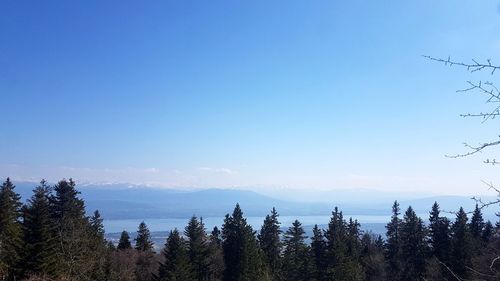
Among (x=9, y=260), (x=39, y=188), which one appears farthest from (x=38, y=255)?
(x=39, y=188)

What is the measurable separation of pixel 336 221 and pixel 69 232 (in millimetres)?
27634

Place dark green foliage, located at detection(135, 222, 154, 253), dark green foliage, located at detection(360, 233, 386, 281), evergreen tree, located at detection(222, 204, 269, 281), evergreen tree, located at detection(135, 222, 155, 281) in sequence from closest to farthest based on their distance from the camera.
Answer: evergreen tree, located at detection(222, 204, 269, 281) → evergreen tree, located at detection(135, 222, 155, 281) → dark green foliage, located at detection(360, 233, 386, 281) → dark green foliage, located at detection(135, 222, 154, 253)

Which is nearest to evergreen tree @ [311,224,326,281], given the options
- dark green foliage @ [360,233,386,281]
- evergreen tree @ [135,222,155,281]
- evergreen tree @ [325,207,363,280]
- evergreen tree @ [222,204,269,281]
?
evergreen tree @ [325,207,363,280]

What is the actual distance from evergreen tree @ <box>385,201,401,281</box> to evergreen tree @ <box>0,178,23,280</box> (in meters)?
35.8

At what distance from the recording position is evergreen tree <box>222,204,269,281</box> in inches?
1508

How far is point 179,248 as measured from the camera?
35469 millimetres

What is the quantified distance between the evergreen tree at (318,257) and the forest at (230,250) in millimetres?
101

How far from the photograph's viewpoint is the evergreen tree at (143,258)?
4991 centimetres

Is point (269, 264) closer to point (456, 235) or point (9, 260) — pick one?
point (456, 235)

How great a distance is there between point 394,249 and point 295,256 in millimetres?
13507

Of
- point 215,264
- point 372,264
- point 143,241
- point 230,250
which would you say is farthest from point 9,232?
point 372,264

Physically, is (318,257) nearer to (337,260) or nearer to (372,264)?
(337,260)

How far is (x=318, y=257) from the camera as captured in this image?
44938mm

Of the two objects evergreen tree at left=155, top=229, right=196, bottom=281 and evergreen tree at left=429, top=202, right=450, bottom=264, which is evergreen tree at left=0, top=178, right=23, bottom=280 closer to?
evergreen tree at left=155, top=229, right=196, bottom=281
